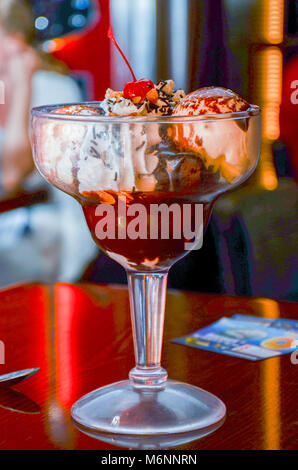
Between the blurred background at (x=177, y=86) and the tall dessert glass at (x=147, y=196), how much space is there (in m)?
1.24

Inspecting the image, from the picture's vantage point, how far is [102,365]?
2.80 feet

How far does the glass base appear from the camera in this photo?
0.66m

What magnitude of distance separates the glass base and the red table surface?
14mm

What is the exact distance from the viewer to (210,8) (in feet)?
Result: 6.90

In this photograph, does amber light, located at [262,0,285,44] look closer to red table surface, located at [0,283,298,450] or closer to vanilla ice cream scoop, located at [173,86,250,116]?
red table surface, located at [0,283,298,450]

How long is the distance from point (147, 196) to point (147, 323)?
0.15 m

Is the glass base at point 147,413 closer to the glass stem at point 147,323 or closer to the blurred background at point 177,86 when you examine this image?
the glass stem at point 147,323

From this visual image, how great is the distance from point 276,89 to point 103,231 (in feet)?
4.67

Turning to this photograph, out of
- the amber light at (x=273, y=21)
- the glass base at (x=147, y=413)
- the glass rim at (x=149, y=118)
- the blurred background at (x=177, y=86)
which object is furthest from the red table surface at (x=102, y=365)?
the amber light at (x=273, y=21)

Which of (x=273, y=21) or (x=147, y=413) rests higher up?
(x=273, y=21)

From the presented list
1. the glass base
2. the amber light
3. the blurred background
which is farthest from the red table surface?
the amber light

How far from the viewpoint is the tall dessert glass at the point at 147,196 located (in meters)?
0.63

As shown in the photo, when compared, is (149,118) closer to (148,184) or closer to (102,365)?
(148,184)

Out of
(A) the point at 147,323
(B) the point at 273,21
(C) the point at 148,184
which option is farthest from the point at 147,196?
(B) the point at 273,21
